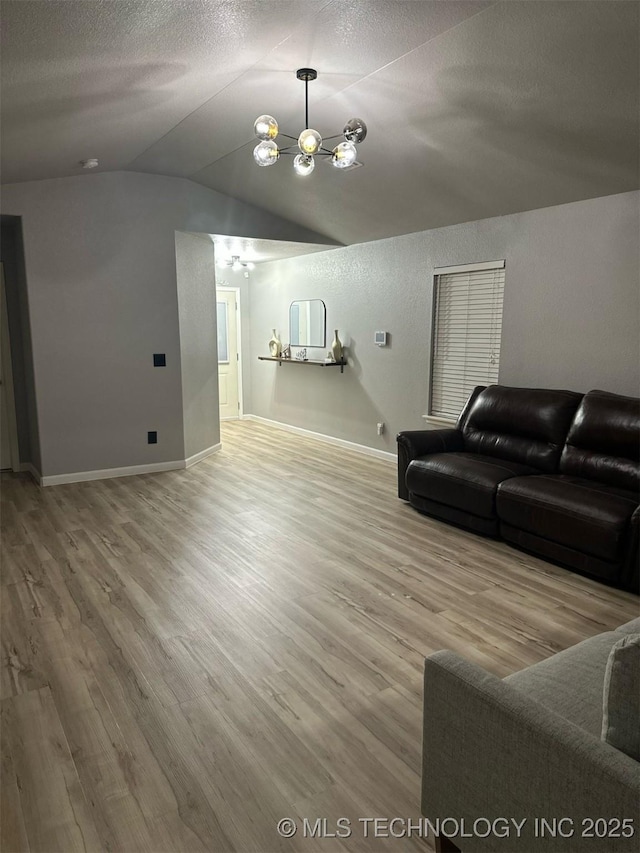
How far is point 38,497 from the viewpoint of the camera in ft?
16.2

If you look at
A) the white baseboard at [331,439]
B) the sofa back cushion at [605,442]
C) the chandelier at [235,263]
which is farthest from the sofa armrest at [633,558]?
the chandelier at [235,263]

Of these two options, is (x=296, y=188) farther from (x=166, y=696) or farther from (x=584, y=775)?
(x=584, y=775)

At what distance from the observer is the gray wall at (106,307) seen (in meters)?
5.05

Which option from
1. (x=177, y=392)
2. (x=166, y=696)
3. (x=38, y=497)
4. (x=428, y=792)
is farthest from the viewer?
(x=177, y=392)

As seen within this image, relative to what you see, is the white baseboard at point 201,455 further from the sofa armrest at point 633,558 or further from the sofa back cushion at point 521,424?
the sofa armrest at point 633,558

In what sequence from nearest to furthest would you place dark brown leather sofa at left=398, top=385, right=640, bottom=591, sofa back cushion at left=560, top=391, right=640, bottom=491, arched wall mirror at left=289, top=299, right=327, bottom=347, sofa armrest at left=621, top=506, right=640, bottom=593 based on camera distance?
sofa armrest at left=621, top=506, right=640, bottom=593 < dark brown leather sofa at left=398, top=385, right=640, bottom=591 < sofa back cushion at left=560, top=391, right=640, bottom=491 < arched wall mirror at left=289, top=299, right=327, bottom=347

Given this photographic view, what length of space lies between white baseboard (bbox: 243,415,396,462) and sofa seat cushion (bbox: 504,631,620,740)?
4471 mm

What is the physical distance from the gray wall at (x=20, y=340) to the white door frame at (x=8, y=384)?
0.03 metres

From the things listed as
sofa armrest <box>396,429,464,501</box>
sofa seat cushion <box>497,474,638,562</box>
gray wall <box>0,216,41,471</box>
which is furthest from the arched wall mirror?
sofa seat cushion <box>497,474,638,562</box>

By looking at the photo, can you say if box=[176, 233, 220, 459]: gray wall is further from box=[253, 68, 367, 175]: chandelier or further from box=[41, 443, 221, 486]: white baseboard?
box=[253, 68, 367, 175]: chandelier

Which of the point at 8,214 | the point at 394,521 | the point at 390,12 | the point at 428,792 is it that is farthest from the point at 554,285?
the point at 8,214

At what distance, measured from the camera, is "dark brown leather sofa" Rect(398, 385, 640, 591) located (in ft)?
10.6

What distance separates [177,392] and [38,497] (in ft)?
5.34

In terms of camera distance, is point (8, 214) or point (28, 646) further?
point (8, 214)
